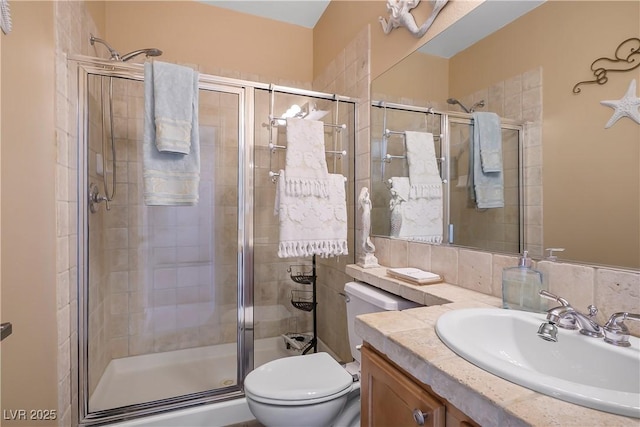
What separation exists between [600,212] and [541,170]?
198mm

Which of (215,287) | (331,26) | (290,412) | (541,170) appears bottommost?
(290,412)

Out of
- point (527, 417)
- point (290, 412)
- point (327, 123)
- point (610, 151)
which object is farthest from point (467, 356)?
point (327, 123)

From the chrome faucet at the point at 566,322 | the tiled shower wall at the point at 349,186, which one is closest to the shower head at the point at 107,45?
the tiled shower wall at the point at 349,186

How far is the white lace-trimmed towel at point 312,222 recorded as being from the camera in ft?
5.44

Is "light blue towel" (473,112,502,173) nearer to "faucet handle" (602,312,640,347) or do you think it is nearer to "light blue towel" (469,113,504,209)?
"light blue towel" (469,113,504,209)

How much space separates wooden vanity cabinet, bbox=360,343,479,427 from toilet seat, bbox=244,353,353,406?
0.41m

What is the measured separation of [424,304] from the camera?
3.74 feet

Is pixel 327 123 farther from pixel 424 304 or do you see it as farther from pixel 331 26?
pixel 424 304

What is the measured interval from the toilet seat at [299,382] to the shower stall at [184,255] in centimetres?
50

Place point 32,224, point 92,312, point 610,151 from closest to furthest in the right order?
point 610,151 < point 32,224 < point 92,312

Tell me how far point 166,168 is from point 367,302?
3.92 ft

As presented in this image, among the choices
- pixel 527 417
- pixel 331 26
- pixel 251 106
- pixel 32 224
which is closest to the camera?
pixel 527 417

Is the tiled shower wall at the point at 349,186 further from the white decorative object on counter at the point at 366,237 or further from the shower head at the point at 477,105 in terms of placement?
the shower head at the point at 477,105

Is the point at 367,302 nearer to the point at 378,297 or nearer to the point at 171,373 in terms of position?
the point at 378,297
